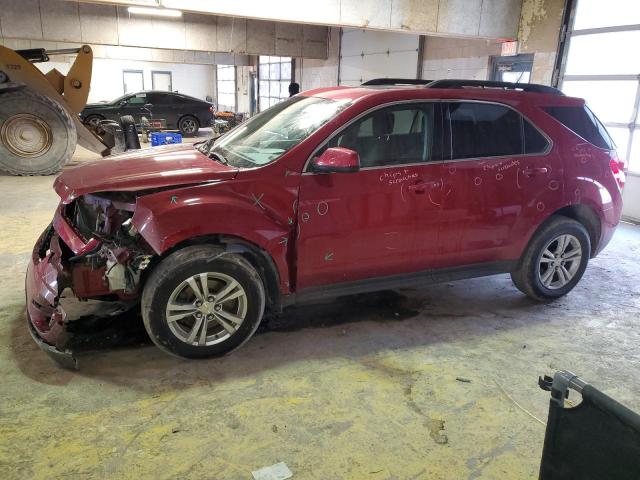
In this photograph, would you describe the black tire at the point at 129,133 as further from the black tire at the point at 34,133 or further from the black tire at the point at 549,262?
the black tire at the point at 549,262

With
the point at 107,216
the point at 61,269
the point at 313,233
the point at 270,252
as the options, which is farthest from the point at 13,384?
the point at 313,233

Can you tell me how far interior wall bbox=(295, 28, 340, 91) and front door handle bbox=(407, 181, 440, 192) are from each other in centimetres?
1295

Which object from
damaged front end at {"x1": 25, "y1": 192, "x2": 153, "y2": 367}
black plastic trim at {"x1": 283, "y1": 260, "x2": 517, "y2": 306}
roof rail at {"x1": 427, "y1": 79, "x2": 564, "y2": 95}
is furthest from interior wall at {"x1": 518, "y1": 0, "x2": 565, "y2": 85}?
damaged front end at {"x1": 25, "y1": 192, "x2": 153, "y2": 367}

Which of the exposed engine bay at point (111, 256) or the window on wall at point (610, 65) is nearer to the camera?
the exposed engine bay at point (111, 256)

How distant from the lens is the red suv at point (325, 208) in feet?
9.97

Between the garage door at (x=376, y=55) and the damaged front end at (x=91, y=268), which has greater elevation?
the garage door at (x=376, y=55)

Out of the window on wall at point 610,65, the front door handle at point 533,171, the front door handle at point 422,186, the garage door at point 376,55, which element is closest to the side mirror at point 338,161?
the front door handle at point 422,186

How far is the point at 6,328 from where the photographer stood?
3578 millimetres

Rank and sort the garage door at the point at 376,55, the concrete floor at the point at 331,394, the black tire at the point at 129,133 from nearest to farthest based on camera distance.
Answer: the concrete floor at the point at 331,394 < the black tire at the point at 129,133 < the garage door at the point at 376,55

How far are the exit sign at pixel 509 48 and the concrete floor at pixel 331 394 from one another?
631 cm

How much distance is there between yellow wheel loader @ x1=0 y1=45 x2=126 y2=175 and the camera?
8.91m

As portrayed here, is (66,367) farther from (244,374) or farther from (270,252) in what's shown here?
(270,252)

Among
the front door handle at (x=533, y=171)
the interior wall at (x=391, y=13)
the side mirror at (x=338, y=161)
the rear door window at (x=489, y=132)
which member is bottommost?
the front door handle at (x=533, y=171)

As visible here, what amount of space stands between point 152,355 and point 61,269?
0.79 m
